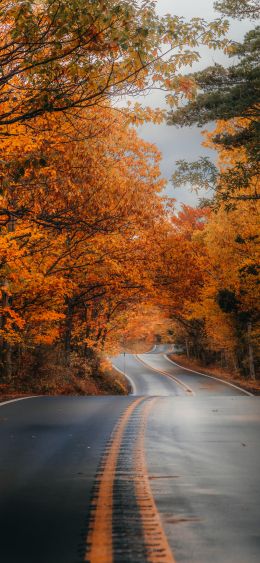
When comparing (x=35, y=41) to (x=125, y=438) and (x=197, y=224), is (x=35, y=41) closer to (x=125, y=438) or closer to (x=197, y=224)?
(x=125, y=438)

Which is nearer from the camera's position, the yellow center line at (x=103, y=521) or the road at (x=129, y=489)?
the yellow center line at (x=103, y=521)

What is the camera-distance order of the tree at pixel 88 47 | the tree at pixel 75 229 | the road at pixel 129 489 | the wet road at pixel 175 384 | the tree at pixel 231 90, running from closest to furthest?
the road at pixel 129 489 < the tree at pixel 88 47 < the tree at pixel 75 229 < the tree at pixel 231 90 < the wet road at pixel 175 384

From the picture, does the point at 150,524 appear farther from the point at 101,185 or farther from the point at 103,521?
the point at 101,185

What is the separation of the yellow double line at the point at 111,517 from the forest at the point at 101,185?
383 centimetres

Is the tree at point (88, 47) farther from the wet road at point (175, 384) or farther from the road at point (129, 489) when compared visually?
the wet road at point (175, 384)

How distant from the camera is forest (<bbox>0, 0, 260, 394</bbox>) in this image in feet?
25.7

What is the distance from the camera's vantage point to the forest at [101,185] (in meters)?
7.84

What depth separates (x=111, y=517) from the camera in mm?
4676

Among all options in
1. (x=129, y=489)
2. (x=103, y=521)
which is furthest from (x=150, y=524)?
(x=129, y=489)

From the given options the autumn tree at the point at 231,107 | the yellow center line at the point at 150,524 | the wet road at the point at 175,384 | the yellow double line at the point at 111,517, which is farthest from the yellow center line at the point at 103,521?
the wet road at the point at 175,384

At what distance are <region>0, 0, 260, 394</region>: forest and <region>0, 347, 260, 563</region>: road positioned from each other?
3.53 m

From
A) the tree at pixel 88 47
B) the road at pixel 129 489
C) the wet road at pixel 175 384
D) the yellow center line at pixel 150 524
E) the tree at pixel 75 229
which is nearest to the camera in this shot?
the yellow center line at pixel 150 524

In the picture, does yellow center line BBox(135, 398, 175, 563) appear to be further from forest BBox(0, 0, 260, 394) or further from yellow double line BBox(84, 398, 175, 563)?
forest BBox(0, 0, 260, 394)

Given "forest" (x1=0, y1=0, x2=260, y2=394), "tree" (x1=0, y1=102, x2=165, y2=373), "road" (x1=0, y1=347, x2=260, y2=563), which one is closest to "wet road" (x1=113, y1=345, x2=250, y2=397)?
"forest" (x1=0, y1=0, x2=260, y2=394)
